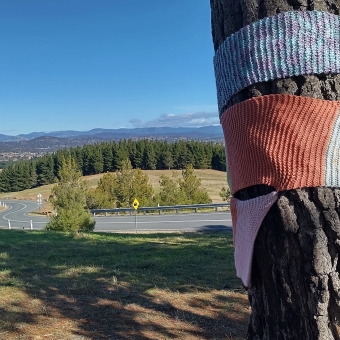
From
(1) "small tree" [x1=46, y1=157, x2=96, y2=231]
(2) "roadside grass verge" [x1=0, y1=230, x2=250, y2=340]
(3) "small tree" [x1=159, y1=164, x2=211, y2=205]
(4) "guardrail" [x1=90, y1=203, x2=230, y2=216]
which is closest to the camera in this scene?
(2) "roadside grass verge" [x1=0, y1=230, x2=250, y2=340]

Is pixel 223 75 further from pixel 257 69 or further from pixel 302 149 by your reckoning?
pixel 302 149

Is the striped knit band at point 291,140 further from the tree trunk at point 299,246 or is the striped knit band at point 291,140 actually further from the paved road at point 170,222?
the paved road at point 170,222

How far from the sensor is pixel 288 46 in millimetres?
1388

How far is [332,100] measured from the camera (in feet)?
4.55

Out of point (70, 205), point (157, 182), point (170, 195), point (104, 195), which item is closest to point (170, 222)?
point (70, 205)

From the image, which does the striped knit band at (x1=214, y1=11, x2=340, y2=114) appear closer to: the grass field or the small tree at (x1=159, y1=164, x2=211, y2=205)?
the small tree at (x1=159, y1=164, x2=211, y2=205)

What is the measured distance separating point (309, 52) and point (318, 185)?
48 centimetres

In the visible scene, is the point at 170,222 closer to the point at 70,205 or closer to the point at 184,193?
the point at 70,205

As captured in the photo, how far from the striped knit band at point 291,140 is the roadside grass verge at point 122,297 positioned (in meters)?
2.20

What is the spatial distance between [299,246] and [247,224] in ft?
0.72

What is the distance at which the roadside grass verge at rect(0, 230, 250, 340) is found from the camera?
10.9ft

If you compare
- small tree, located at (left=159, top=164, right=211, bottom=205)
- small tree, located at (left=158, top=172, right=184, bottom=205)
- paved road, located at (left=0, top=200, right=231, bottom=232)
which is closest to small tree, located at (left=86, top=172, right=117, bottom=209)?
small tree, located at (left=158, top=172, right=184, bottom=205)

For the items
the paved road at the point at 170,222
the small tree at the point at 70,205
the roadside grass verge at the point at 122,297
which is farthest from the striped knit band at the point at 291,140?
the paved road at the point at 170,222

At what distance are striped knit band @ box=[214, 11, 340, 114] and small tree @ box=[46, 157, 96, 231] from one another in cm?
1520
